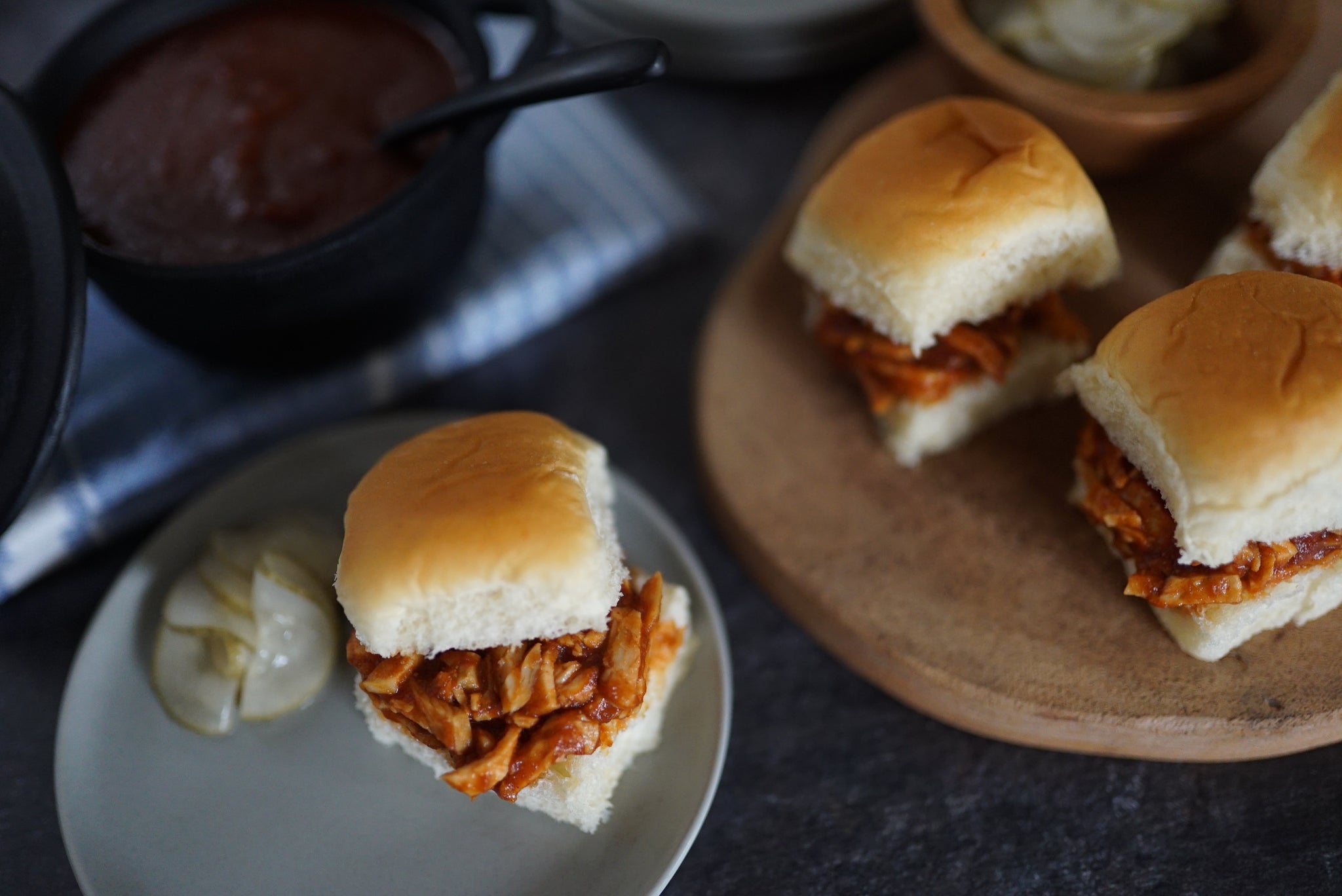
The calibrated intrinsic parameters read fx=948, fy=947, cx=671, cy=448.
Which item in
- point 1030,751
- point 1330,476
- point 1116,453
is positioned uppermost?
point 1330,476

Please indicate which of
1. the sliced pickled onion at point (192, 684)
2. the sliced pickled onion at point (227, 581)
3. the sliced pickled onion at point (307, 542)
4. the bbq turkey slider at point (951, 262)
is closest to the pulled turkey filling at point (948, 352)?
the bbq turkey slider at point (951, 262)

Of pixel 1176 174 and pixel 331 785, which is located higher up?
pixel 1176 174

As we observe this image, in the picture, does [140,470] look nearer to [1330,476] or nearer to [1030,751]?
[1030,751]

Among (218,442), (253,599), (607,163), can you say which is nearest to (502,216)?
(607,163)

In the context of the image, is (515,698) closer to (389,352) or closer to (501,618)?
(501,618)

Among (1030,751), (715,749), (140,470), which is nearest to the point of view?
(715,749)

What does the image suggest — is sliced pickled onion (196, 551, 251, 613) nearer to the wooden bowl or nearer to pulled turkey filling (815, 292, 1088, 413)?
pulled turkey filling (815, 292, 1088, 413)
